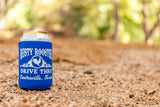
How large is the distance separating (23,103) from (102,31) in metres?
15.0

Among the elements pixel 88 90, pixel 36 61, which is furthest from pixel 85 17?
pixel 36 61

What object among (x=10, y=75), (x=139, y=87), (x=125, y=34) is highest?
(x=125, y=34)

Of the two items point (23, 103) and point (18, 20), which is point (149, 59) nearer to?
point (23, 103)

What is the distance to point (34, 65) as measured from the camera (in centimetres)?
292

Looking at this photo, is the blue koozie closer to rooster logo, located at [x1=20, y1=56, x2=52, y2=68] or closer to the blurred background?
rooster logo, located at [x1=20, y1=56, x2=52, y2=68]

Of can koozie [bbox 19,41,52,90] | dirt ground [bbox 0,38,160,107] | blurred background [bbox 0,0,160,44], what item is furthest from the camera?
blurred background [bbox 0,0,160,44]

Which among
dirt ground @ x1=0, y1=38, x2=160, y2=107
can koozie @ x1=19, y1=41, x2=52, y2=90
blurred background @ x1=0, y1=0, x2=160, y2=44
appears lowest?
dirt ground @ x1=0, y1=38, x2=160, y2=107

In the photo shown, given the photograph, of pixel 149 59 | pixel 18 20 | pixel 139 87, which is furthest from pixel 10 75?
pixel 18 20

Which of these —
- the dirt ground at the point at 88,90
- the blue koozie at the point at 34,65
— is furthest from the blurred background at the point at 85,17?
the blue koozie at the point at 34,65

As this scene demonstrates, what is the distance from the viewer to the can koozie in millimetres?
2916

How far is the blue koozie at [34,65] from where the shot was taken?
9.57ft

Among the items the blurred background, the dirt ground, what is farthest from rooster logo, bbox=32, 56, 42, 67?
the blurred background

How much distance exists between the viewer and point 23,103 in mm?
2451

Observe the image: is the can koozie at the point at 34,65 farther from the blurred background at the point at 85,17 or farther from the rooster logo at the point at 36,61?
the blurred background at the point at 85,17
